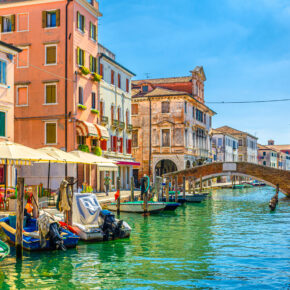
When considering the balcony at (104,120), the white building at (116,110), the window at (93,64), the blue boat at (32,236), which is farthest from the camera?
the white building at (116,110)

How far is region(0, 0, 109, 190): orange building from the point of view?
98.4ft

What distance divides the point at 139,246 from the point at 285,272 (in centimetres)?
486

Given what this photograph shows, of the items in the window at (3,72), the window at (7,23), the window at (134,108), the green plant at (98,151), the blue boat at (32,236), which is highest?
the window at (7,23)

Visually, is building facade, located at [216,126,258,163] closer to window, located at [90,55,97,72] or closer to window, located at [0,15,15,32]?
window, located at [90,55,97,72]

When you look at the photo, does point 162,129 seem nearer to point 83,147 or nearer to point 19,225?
point 83,147

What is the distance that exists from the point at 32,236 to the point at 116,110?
80.6 ft

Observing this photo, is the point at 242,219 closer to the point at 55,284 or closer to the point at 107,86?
the point at 55,284

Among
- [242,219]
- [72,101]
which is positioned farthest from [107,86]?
[242,219]

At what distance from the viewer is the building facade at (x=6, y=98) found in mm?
23453

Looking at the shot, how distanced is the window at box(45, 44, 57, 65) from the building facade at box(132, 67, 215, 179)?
18.2 meters

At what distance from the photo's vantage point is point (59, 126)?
1181 inches

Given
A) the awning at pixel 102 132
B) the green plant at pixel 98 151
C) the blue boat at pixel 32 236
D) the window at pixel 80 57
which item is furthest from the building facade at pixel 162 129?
the blue boat at pixel 32 236

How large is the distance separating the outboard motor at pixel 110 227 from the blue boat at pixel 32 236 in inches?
63.3

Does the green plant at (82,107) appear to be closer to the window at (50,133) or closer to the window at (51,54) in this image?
the window at (50,133)
